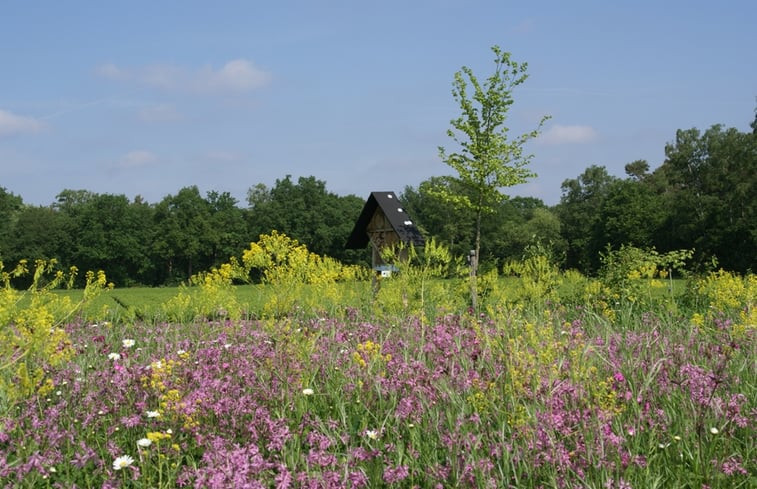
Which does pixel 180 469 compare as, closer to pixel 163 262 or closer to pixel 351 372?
pixel 351 372

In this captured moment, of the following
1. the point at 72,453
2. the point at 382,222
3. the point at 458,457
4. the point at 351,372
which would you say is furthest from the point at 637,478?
the point at 382,222

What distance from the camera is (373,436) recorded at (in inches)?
132

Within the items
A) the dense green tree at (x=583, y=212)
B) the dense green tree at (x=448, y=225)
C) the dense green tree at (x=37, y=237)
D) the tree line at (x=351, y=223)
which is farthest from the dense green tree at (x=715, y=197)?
the dense green tree at (x=37, y=237)

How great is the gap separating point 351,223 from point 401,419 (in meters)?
56.1

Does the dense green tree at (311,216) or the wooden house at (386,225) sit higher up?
the dense green tree at (311,216)

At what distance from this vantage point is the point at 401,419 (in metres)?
3.96

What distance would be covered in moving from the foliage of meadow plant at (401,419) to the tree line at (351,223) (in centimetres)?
4136

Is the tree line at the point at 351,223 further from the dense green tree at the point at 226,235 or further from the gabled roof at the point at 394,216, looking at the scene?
the gabled roof at the point at 394,216

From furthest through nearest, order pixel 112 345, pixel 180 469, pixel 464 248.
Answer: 1. pixel 464 248
2. pixel 112 345
3. pixel 180 469

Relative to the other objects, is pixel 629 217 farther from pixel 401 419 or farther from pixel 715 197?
pixel 401 419

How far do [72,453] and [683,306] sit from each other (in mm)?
10625

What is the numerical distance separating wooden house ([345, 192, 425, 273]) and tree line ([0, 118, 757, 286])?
2802 cm

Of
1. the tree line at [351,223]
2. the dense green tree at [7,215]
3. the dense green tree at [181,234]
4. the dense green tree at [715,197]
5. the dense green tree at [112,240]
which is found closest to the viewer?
the dense green tree at [715,197]

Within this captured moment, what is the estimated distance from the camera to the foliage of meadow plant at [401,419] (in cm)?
311
